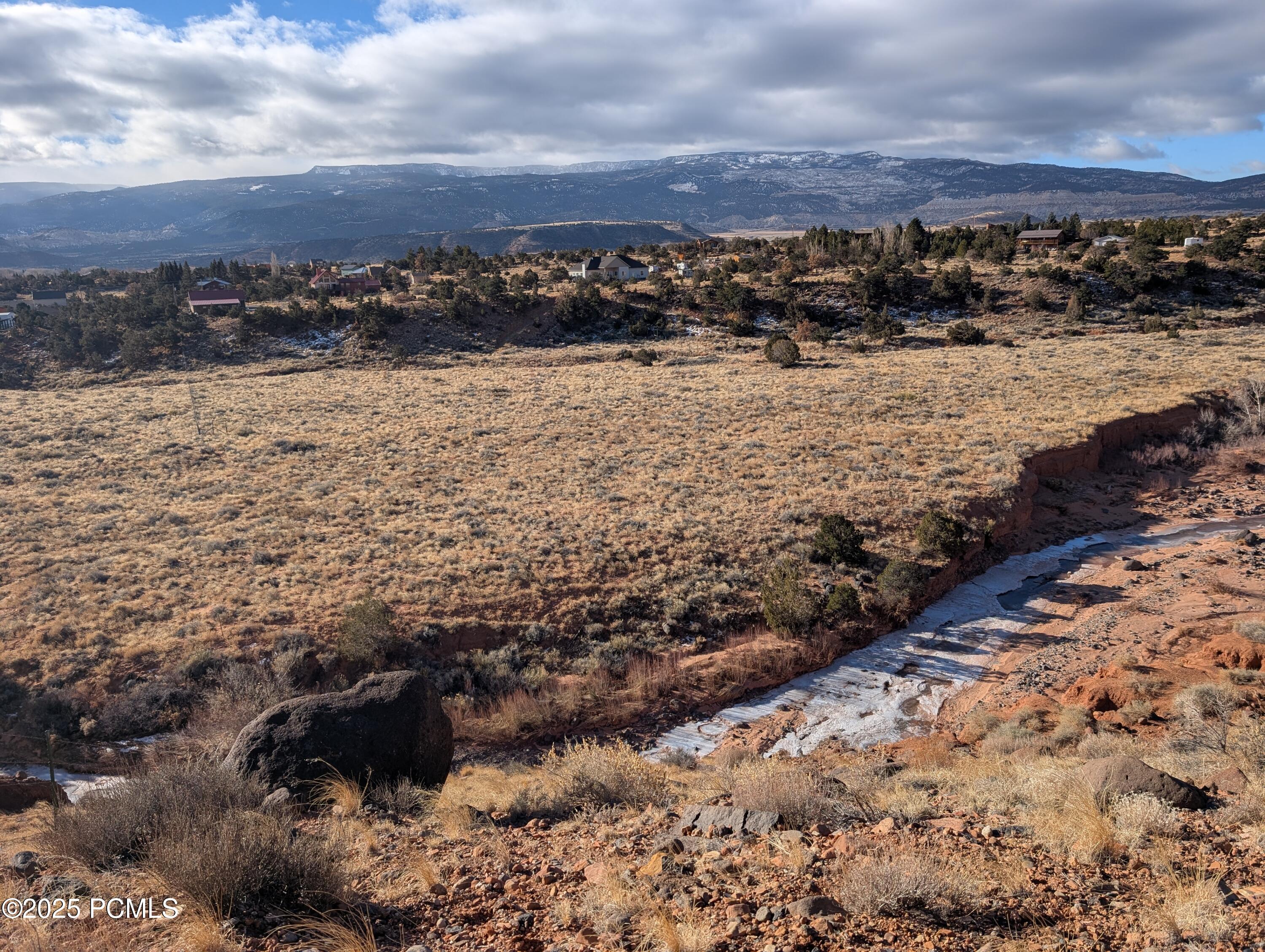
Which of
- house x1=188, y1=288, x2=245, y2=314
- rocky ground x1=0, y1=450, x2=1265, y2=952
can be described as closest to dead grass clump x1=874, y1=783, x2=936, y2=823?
rocky ground x1=0, y1=450, x2=1265, y2=952

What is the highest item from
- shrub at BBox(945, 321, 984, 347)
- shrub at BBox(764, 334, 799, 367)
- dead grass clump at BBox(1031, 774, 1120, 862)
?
shrub at BBox(945, 321, 984, 347)

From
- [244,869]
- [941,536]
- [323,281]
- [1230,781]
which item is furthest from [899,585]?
[323,281]

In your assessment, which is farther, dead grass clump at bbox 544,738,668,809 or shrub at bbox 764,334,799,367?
shrub at bbox 764,334,799,367

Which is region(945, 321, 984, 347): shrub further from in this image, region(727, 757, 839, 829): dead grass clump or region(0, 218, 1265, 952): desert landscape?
region(727, 757, 839, 829): dead grass clump

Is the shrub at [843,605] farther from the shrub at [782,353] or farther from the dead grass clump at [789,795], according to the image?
the shrub at [782,353]

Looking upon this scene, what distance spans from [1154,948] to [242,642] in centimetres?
1323

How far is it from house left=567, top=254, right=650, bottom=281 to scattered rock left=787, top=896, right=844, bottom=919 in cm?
5792

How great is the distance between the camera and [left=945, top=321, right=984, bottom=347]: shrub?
1626 inches

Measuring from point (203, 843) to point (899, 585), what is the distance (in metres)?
13.2

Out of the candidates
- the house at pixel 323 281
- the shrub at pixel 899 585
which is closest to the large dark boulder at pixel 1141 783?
the shrub at pixel 899 585

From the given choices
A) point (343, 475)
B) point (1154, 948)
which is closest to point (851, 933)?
point (1154, 948)

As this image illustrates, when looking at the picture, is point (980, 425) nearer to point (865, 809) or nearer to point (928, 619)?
point (928, 619)

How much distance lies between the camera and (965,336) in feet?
136

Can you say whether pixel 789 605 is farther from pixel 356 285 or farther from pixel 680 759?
pixel 356 285
